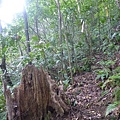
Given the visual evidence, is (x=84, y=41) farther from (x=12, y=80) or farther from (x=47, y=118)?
(x=47, y=118)

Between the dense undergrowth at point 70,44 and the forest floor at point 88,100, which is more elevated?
the dense undergrowth at point 70,44

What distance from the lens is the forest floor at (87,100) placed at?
13.7 feet

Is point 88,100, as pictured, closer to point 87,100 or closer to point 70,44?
point 87,100

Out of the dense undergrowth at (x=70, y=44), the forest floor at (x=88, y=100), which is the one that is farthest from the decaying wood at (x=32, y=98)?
the dense undergrowth at (x=70, y=44)

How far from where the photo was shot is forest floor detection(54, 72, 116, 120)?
13.7 feet

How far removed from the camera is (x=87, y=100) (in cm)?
496

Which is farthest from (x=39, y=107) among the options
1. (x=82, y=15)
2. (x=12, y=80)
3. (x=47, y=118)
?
(x=82, y=15)

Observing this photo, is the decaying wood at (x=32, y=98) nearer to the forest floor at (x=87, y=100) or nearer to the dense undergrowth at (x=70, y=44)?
the forest floor at (x=87, y=100)

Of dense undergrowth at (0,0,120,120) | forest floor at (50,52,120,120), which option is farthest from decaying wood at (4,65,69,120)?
dense undergrowth at (0,0,120,120)

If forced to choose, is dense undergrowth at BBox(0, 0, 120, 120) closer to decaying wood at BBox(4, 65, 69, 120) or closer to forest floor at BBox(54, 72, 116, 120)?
forest floor at BBox(54, 72, 116, 120)

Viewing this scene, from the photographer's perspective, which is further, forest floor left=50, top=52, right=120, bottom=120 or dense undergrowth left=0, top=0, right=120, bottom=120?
dense undergrowth left=0, top=0, right=120, bottom=120

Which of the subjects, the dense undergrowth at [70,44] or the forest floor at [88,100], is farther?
the dense undergrowth at [70,44]

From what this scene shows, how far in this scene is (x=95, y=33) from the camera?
9.56 meters

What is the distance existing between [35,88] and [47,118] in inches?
25.3
